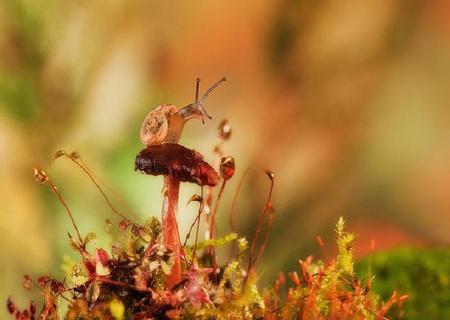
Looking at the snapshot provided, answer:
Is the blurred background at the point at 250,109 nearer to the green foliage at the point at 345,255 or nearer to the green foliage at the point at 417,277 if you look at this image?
the green foliage at the point at 417,277

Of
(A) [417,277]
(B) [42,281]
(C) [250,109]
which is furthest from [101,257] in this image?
(C) [250,109]

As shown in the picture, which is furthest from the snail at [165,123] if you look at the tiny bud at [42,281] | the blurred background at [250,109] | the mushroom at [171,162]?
the blurred background at [250,109]

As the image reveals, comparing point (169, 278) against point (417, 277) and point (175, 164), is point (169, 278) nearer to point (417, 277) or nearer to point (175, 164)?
→ point (175, 164)

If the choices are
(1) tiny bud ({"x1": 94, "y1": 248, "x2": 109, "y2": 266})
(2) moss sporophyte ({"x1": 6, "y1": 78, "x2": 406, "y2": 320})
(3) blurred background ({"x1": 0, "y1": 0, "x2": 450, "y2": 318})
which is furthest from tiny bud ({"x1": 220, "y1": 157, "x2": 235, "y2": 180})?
(3) blurred background ({"x1": 0, "y1": 0, "x2": 450, "y2": 318})

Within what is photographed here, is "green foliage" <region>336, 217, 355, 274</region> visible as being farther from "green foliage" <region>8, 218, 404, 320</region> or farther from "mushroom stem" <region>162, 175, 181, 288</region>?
"mushroom stem" <region>162, 175, 181, 288</region>

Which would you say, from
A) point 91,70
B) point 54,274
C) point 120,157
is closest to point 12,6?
point 91,70

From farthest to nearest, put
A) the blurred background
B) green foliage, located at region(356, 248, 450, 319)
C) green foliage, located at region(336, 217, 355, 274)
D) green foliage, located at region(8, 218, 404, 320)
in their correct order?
the blurred background → green foliage, located at region(356, 248, 450, 319) → green foliage, located at region(336, 217, 355, 274) → green foliage, located at region(8, 218, 404, 320)
